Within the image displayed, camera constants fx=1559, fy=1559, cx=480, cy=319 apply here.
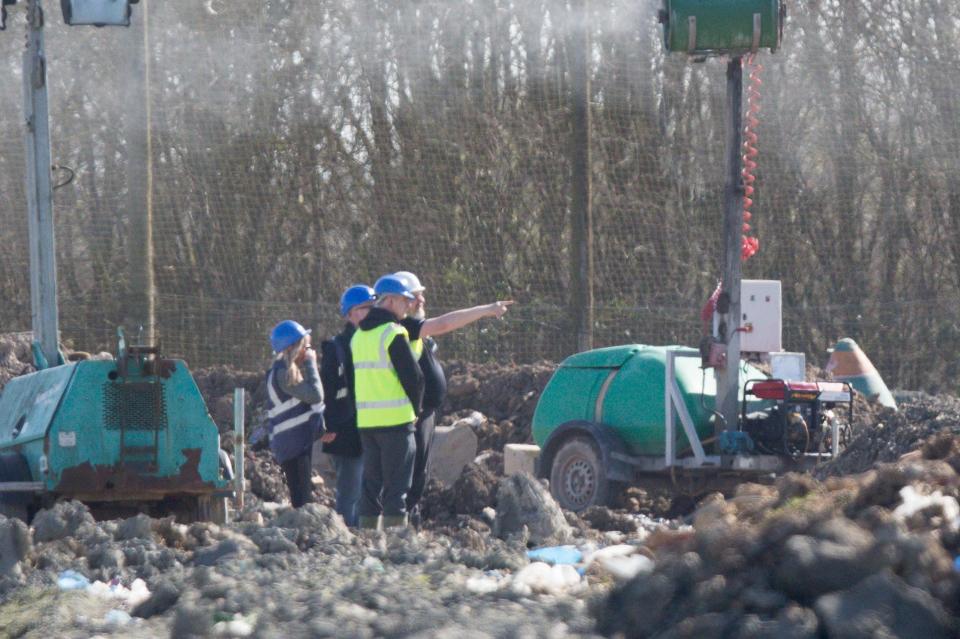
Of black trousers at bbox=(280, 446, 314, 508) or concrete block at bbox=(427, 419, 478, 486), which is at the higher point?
black trousers at bbox=(280, 446, 314, 508)

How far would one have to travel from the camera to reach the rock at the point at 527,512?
820 centimetres

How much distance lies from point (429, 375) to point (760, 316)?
2886 mm

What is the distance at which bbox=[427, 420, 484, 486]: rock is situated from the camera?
13.2 meters

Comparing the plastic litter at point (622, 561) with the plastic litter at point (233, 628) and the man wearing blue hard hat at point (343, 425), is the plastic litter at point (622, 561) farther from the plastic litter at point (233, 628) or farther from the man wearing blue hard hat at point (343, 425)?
the man wearing blue hard hat at point (343, 425)

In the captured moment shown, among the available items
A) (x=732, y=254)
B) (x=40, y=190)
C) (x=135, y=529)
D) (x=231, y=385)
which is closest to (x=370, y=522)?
(x=135, y=529)

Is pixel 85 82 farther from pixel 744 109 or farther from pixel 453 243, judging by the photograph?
pixel 744 109

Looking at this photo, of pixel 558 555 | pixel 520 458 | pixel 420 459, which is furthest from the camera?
pixel 520 458

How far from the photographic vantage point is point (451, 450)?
1324 centimetres

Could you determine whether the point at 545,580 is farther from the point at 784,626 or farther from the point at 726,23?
the point at 726,23

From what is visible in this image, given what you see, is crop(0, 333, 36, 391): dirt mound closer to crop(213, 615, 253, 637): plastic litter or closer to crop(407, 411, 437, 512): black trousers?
crop(407, 411, 437, 512): black trousers

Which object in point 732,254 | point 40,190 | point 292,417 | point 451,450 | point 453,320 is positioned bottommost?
point 451,450

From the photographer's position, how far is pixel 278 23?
14.9 metres

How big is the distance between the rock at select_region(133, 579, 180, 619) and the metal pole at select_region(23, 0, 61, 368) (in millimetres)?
3792

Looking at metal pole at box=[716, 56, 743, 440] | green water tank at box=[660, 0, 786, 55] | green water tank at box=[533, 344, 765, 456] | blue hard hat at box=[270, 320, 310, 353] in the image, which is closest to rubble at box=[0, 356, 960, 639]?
blue hard hat at box=[270, 320, 310, 353]
